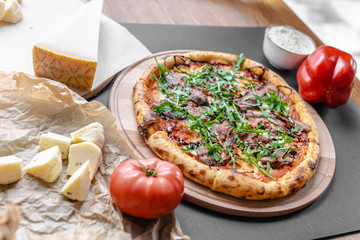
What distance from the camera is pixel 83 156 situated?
207 cm

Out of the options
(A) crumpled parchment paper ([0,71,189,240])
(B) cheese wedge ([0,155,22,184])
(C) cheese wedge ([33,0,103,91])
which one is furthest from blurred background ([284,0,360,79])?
(B) cheese wedge ([0,155,22,184])

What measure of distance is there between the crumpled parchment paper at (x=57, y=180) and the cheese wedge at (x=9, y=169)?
42 millimetres

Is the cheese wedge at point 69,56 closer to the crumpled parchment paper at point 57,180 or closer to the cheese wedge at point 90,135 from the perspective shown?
the crumpled parchment paper at point 57,180

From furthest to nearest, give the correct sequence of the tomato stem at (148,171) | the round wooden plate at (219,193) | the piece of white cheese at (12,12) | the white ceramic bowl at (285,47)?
the white ceramic bowl at (285,47), the piece of white cheese at (12,12), the round wooden plate at (219,193), the tomato stem at (148,171)

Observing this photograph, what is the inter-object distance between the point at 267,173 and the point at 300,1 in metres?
4.59

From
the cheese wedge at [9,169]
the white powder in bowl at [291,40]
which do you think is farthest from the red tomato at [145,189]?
the white powder in bowl at [291,40]

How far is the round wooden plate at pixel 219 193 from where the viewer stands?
218cm

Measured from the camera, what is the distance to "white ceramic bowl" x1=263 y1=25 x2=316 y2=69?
337 centimetres

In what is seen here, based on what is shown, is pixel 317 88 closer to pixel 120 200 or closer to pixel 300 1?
pixel 120 200

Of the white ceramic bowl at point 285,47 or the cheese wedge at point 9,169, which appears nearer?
the cheese wedge at point 9,169

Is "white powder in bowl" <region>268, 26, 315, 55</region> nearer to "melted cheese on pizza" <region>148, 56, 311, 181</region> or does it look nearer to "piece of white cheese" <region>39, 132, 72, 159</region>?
"melted cheese on pizza" <region>148, 56, 311, 181</region>

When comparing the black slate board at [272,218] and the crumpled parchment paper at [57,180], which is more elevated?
the crumpled parchment paper at [57,180]

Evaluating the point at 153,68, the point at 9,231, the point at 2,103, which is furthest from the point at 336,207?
the point at 2,103

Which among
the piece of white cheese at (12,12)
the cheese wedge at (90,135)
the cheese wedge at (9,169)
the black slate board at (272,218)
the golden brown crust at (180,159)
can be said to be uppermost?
the piece of white cheese at (12,12)
